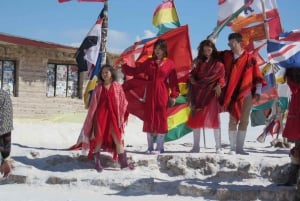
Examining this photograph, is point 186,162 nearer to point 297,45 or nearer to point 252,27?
point 297,45

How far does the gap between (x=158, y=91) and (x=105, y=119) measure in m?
0.90

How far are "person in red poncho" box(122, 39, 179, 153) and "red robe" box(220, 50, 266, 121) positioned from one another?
73cm

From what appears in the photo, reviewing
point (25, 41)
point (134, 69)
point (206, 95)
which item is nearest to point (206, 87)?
point (206, 95)

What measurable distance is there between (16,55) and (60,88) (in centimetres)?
205

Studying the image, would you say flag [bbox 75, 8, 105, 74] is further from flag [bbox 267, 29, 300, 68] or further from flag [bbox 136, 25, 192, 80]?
flag [bbox 267, 29, 300, 68]

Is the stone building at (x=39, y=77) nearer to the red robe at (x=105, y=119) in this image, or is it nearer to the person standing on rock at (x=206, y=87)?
the red robe at (x=105, y=119)

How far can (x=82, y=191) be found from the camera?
5.66 metres

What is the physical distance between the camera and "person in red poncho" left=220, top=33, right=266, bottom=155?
6.49m

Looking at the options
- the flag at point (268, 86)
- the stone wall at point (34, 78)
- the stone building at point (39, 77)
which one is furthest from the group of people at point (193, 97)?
the stone wall at point (34, 78)

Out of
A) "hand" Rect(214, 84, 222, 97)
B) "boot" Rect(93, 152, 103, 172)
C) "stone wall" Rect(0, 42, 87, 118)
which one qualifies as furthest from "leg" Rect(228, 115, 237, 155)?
"stone wall" Rect(0, 42, 87, 118)

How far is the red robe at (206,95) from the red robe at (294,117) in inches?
58.3

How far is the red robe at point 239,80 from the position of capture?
649cm

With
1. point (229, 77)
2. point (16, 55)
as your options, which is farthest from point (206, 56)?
point (16, 55)

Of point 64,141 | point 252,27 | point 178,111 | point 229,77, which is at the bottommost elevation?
point 64,141
